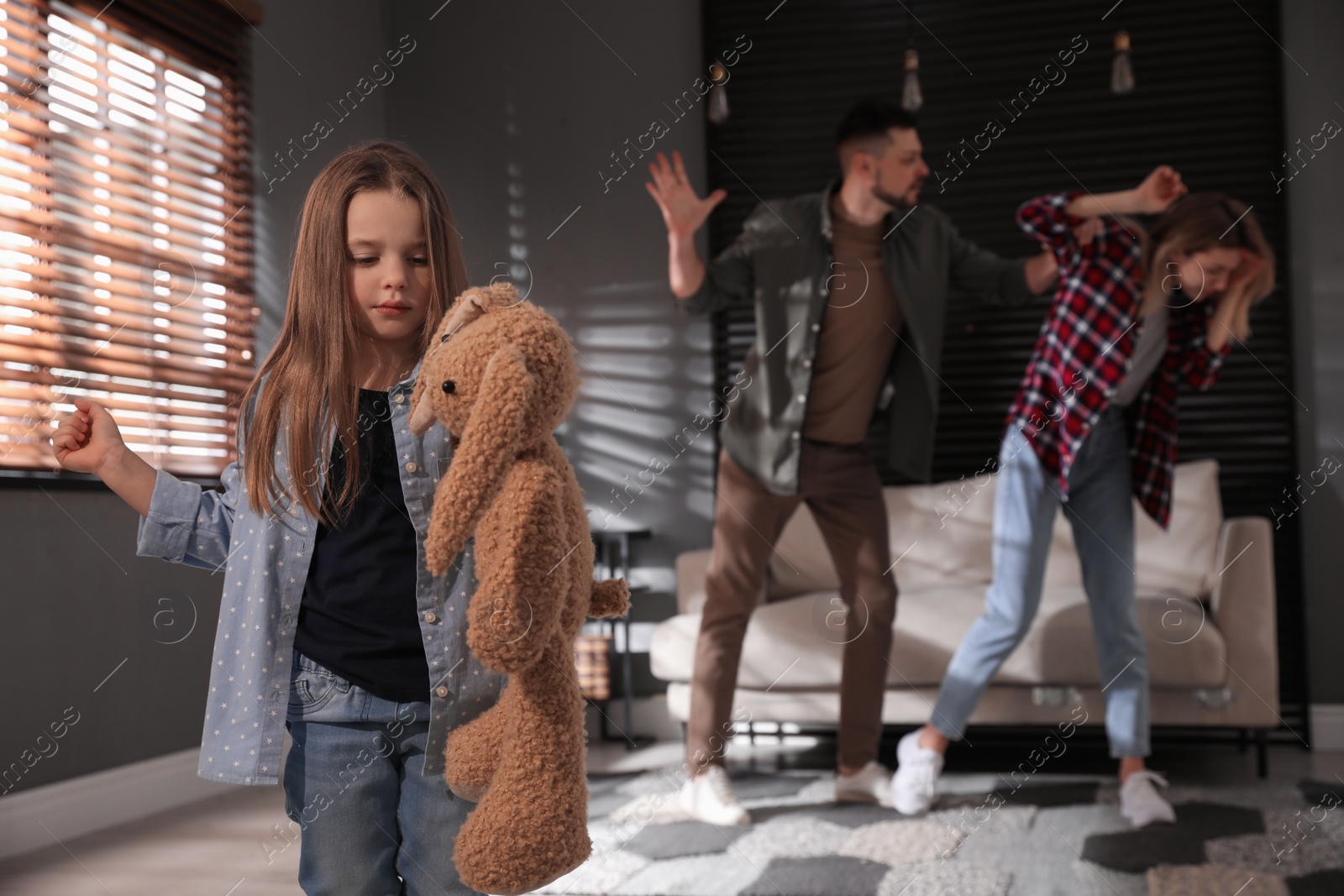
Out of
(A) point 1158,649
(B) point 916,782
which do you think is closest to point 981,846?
(B) point 916,782

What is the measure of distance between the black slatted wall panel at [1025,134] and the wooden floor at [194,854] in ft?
2.44

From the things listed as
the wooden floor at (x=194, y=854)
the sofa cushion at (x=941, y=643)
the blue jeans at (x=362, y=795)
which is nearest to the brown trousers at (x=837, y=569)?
the sofa cushion at (x=941, y=643)

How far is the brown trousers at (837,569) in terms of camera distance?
8.63 ft

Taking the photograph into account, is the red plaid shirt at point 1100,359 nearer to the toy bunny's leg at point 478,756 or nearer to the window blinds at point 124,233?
the toy bunny's leg at point 478,756

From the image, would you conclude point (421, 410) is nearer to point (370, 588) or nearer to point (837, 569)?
point (370, 588)

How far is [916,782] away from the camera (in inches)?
99.5

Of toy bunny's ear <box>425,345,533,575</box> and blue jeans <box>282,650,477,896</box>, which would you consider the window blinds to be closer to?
blue jeans <box>282,650,477,896</box>

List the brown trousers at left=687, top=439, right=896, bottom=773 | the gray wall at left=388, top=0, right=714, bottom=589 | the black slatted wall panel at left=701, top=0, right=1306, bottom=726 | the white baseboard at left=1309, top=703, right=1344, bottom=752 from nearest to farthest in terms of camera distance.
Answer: the brown trousers at left=687, top=439, right=896, bottom=773 → the white baseboard at left=1309, top=703, right=1344, bottom=752 → the black slatted wall panel at left=701, top=0, right=1306, bottom=726 → the gray wall at left=388, top=0, right=714, bottom=589

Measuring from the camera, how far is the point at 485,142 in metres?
4.23

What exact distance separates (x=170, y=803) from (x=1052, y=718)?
240cm

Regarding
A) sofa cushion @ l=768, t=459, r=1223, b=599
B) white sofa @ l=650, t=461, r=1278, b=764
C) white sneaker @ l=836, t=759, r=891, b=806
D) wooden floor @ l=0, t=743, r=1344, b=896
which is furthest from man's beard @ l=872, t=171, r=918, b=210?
wooden floor @ l=0, t=743, r=1344, b=896

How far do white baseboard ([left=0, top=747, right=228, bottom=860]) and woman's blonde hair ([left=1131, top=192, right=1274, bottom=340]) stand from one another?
8.45 ft

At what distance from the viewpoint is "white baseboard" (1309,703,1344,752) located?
11.6 feet

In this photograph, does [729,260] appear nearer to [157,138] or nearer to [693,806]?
[693,806]
